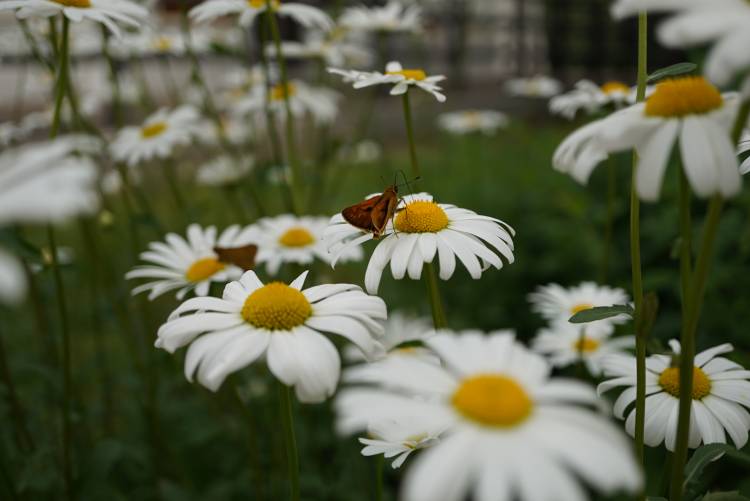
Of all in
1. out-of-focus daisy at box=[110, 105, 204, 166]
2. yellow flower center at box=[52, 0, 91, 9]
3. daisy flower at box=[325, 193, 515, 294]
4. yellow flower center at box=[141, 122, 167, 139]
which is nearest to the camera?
daisy flower at box=[325, 193, 515, 294]

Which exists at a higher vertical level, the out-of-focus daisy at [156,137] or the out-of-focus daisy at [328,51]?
the out-of-focus daisy at [328,51]

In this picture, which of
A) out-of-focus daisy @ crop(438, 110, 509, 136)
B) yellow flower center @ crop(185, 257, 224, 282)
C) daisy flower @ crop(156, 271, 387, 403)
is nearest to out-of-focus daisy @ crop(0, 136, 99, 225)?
daisy flower @ crop(156, 271, 387, 403)

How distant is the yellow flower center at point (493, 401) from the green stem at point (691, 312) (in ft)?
0.92

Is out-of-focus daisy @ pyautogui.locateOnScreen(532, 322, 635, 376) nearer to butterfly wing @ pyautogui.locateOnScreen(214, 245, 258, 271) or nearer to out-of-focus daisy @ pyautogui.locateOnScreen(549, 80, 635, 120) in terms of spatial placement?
out-of-focus daisy @ pyautogui.locateOnScreen(549, 80, 635, 120)

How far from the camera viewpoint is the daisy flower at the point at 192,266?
1345 millimetres

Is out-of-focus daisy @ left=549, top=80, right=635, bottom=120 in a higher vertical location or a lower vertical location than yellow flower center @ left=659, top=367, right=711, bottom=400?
higher

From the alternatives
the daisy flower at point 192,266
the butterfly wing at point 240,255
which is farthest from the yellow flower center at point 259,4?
the butterfly wing at point 240,255

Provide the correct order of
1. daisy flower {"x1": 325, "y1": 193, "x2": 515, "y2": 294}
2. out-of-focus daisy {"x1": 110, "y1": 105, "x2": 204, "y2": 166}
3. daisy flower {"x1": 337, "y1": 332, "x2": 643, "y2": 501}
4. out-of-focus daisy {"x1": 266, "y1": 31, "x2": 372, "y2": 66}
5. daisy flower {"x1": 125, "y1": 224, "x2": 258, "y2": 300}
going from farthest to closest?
out-of-focus daisy {"x1": 266, "y1": 31, "x2": 372, "y2": 66}
out-of-focus daisy {"x1": 110, "y1": 105, "x2": 204, "y2": 166}
daisy flower {"x1": 125, "y1": 224, "x2": 258, "y2": 300}
daisy flower {"x1": 325, "y1": 193, "x2": 515, "y2": 294}
daisy flower {"x1": 337, "y1": 332, "x2": 643, "y2": 501}

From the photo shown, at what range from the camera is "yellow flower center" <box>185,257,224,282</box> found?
1.38m

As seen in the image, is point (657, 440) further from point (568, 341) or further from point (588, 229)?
point (588, 229)

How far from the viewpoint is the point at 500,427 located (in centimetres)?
55

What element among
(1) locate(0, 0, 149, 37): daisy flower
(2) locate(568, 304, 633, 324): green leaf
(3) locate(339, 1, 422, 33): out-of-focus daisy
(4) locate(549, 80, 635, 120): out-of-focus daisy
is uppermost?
(1) locate(0, 0, 149, 37): daisy flower

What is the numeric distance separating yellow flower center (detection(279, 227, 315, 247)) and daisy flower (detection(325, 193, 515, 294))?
531 millimetres

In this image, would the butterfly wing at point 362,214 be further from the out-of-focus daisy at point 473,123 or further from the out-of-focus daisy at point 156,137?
the out-of-focus daisy at point 473,123
